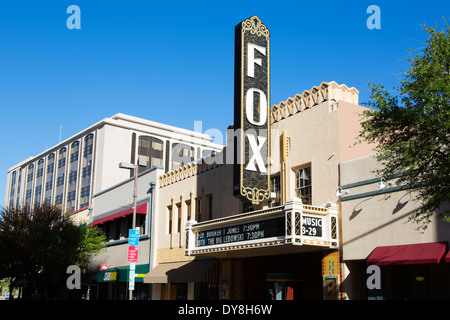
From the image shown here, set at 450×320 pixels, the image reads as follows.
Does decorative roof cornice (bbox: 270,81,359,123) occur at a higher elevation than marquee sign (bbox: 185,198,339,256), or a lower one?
higher

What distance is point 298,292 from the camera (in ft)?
82.3

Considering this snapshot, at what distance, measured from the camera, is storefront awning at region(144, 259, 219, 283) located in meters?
26.9

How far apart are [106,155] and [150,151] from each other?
918 centimetres

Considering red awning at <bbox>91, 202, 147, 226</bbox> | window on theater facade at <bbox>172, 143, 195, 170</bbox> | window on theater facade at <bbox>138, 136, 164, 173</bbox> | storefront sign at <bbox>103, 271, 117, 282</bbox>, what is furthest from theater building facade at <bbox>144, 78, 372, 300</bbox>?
window on theater facade at <bbox>138, 136, 164, 173</bbox>

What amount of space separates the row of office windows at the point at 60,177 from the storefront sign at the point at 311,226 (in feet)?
224

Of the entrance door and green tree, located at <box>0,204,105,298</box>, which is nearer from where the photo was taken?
the entrance door

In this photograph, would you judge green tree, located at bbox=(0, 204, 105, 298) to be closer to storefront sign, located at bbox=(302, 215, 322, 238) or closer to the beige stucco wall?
storefront sign, located at bbox=(302, 215, 322, 238)

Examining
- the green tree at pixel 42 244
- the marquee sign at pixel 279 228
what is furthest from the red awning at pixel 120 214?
the marquee sign at pixel 279 228

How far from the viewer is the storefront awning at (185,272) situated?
88.3ft

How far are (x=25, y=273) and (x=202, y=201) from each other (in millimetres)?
17265

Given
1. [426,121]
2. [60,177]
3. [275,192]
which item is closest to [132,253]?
[275,192]

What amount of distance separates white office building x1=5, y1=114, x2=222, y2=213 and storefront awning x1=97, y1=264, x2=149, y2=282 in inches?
1636

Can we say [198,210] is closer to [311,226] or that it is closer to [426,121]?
[311,226]
